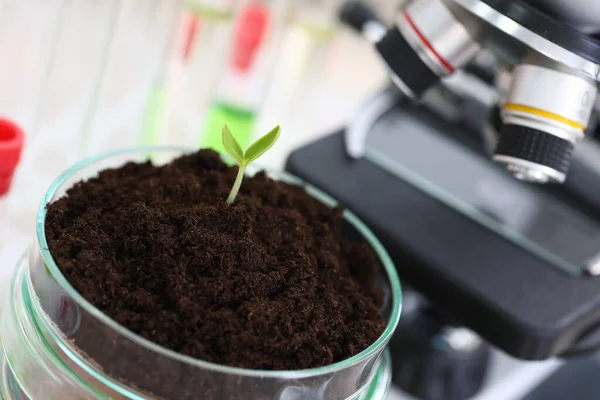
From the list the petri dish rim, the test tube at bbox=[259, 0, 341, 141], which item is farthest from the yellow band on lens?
the test tube at bbox=[259, 0, 341, 141]

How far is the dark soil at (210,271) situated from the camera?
35cm

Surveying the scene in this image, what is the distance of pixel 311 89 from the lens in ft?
3.44

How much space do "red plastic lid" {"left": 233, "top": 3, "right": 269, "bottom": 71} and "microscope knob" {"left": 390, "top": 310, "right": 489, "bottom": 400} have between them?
41cm

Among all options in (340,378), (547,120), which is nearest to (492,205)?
(547,120)

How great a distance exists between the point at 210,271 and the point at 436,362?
33cm

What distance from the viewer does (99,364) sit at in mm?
352

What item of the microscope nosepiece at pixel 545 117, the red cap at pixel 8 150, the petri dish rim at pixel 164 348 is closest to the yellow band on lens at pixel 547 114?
the microscope nosepiece at pixel 545 117

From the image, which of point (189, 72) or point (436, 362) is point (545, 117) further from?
point (189, 72)

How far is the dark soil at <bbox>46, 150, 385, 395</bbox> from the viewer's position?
0.35m

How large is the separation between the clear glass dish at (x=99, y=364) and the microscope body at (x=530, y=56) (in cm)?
17

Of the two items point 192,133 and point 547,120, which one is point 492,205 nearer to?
point 547,120

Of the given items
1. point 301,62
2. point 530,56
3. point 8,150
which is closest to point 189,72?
point 301,62

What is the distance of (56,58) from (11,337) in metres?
0.41

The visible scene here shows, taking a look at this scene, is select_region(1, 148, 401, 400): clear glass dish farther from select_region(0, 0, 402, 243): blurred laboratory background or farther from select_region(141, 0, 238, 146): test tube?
select_region(141, 0, 238, 146): test tube
